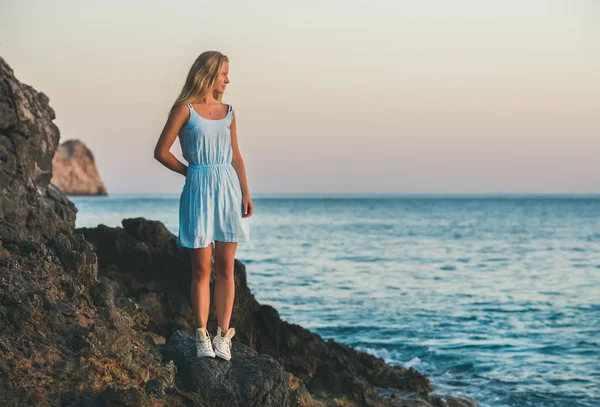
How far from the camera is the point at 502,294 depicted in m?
29.4

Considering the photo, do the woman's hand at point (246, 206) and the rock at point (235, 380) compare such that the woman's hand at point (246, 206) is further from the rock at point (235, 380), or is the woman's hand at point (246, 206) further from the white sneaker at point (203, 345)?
the rock at point (235, 380)

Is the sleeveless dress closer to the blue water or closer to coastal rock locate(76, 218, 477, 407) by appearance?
coastal rock locate(76, 218, 477, 407)

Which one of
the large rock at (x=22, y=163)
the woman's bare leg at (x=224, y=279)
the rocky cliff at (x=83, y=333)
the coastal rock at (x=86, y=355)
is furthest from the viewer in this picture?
the large rock at (x=22, y=163)

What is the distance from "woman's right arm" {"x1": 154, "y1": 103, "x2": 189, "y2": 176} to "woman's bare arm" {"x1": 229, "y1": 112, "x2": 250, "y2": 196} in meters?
0.45

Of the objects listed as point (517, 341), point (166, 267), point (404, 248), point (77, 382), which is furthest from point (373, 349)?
point (404, 248)

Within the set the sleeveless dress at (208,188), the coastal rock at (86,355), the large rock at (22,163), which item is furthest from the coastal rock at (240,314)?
the sleeveless dress at (208,188)

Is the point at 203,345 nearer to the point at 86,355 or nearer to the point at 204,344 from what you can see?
the point at 204,344

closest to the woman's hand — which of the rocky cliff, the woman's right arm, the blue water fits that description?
the woman's right arm

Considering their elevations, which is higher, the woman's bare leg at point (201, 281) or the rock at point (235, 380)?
the woman's bare leg at point (201, 281)

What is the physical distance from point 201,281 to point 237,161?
1.08 m

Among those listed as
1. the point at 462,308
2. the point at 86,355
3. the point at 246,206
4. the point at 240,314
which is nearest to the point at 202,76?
the point at 246,206

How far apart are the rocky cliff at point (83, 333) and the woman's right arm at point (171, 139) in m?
1.25

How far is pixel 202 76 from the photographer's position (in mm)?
6660

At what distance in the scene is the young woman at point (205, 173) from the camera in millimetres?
6684
